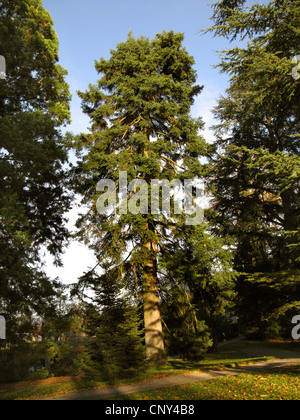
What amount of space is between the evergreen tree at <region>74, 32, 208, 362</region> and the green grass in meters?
4.80

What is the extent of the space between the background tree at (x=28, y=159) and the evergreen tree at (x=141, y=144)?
1877 mm

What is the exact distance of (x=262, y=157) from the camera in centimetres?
909

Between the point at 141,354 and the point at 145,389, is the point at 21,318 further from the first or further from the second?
the point at 141,354

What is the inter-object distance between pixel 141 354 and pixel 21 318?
209 inches

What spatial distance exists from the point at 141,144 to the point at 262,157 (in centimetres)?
627

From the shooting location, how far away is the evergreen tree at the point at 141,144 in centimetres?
1301

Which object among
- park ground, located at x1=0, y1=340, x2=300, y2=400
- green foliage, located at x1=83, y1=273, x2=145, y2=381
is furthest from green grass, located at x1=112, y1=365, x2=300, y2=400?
green foliage, located at x1=83, y1=273, x2=145, y2=381

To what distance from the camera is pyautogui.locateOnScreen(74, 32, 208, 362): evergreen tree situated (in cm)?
1301

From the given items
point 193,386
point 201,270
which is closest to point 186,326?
point 201,270

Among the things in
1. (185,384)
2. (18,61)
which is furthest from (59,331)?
(18,61)

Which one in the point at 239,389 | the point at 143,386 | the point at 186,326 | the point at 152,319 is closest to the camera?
Result: the point at 239,389

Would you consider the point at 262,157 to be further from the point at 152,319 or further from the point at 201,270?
the point at 152,319

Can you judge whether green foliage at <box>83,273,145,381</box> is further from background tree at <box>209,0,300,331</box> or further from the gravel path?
background tree at <box>209,0,300,331</box>

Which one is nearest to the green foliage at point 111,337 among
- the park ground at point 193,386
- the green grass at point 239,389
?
the park ground at point 193,386
